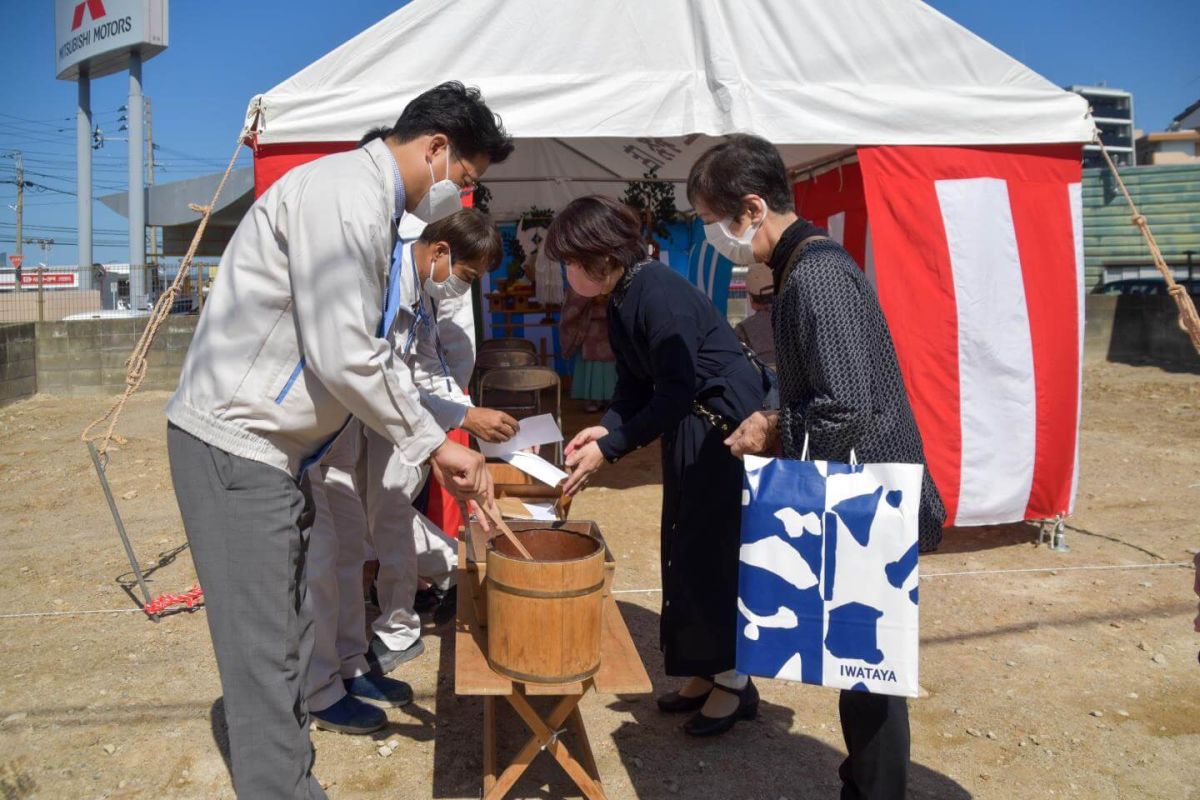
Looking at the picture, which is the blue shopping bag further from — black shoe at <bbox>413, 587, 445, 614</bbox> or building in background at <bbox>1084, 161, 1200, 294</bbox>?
building in background at <bbox>1084, 161, 1200, 294</bbox>

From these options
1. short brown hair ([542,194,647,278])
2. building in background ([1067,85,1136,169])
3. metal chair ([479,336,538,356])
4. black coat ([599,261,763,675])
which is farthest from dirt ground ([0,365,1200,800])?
building in background ([1067,85,1136,169])

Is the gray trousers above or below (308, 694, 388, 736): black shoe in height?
above

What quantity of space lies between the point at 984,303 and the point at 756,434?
304cm

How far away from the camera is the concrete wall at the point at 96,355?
1052 cm

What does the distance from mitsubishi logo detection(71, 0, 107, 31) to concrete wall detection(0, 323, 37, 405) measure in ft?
40.4

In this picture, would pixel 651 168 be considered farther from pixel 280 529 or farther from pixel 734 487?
pixel 280 529

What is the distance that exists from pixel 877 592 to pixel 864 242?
4026 mm

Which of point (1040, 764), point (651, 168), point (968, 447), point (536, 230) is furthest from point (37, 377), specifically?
point (1040, 764)

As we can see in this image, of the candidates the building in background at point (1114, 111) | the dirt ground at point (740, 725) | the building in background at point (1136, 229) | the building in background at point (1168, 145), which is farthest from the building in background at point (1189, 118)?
the building in background at point (1114, 111)

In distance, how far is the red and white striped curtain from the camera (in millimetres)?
4582

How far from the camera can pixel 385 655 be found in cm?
339

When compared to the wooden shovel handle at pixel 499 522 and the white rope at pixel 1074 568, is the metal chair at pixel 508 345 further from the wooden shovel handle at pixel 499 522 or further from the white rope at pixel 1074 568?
the wooden shovel handle at pixel 499 522

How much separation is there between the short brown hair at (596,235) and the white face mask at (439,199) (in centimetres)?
60

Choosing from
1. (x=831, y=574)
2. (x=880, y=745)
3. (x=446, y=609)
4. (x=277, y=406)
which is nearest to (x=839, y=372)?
(x=831, y=574)
